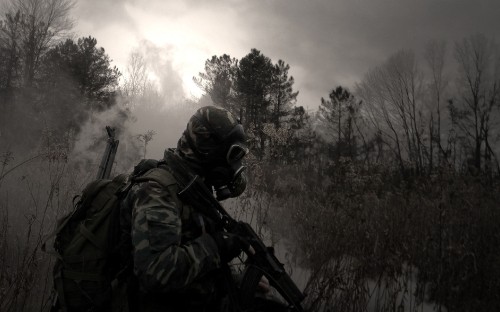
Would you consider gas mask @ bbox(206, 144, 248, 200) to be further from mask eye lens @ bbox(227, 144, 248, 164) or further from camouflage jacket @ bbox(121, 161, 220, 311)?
camouflage jacket @ bbox(121, 161, 220, 311)

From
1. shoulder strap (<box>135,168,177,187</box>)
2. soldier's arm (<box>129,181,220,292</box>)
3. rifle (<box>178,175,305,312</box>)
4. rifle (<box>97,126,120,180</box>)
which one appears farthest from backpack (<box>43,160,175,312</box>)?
rifle (<box>97,126,120,180</box>)

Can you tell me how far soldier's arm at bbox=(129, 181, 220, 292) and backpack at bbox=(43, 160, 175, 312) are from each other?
12 cm

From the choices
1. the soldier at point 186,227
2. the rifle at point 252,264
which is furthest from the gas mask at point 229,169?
the rifle at point 252,264

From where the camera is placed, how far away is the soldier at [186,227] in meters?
1.30

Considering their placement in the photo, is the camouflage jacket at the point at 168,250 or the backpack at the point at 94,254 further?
the backpack at the point at 94,254

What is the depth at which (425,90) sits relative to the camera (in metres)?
21.7

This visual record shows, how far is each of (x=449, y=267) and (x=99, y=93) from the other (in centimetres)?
1783

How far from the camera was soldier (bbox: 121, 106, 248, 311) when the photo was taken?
130 centimetres

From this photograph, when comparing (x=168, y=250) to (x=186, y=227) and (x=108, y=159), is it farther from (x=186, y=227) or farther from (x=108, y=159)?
(x=108, y=159)

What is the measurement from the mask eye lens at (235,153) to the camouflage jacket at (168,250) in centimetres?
37

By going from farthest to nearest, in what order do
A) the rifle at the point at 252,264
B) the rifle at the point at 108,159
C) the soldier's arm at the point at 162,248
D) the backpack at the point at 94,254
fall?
the rifle at the point at 108,159 → the rifle at the point at 252,264 → the backpack at the point at 94,254 → the soldier's arm at the point at 162,248

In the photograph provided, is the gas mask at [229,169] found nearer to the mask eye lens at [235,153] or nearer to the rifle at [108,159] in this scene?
the mask eye lens at [235,153]

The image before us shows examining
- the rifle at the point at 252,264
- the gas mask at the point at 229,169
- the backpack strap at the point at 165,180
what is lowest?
the rifle at the point at 252,264

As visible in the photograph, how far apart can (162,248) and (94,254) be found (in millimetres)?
380
